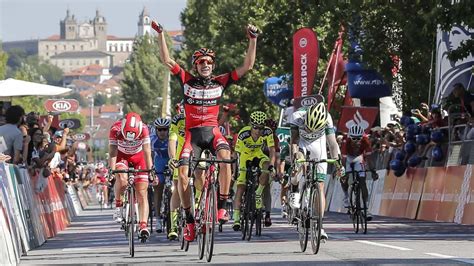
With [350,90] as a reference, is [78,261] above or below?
below

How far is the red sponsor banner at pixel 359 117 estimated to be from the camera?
131 feet

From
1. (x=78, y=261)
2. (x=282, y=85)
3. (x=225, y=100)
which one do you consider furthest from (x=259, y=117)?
(x=225, y=100)

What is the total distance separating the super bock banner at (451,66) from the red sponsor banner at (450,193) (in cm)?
447

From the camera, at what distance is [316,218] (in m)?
17.8

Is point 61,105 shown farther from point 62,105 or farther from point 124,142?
point 124,142

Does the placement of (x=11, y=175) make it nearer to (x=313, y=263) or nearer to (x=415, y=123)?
(x=313, y=263)

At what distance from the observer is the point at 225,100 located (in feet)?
233

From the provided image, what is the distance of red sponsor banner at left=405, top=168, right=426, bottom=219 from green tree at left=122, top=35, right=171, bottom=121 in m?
149

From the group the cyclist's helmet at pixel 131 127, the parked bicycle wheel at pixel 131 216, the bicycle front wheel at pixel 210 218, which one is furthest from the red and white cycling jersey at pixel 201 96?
the cyclist's helmet at pixel 131 127

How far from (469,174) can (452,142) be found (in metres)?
2.61

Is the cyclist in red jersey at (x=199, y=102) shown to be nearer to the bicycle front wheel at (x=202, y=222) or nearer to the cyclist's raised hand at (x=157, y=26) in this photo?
the cyclist's raised hand at (x=157, y=26)

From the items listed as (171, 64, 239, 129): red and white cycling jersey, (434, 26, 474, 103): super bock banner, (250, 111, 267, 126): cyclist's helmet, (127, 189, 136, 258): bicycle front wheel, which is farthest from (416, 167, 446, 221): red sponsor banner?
(171, 64, 239, 129): red and white cycling jersey

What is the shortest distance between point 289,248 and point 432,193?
10094mm

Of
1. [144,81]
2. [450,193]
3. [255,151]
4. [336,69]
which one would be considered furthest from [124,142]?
[144,81]
